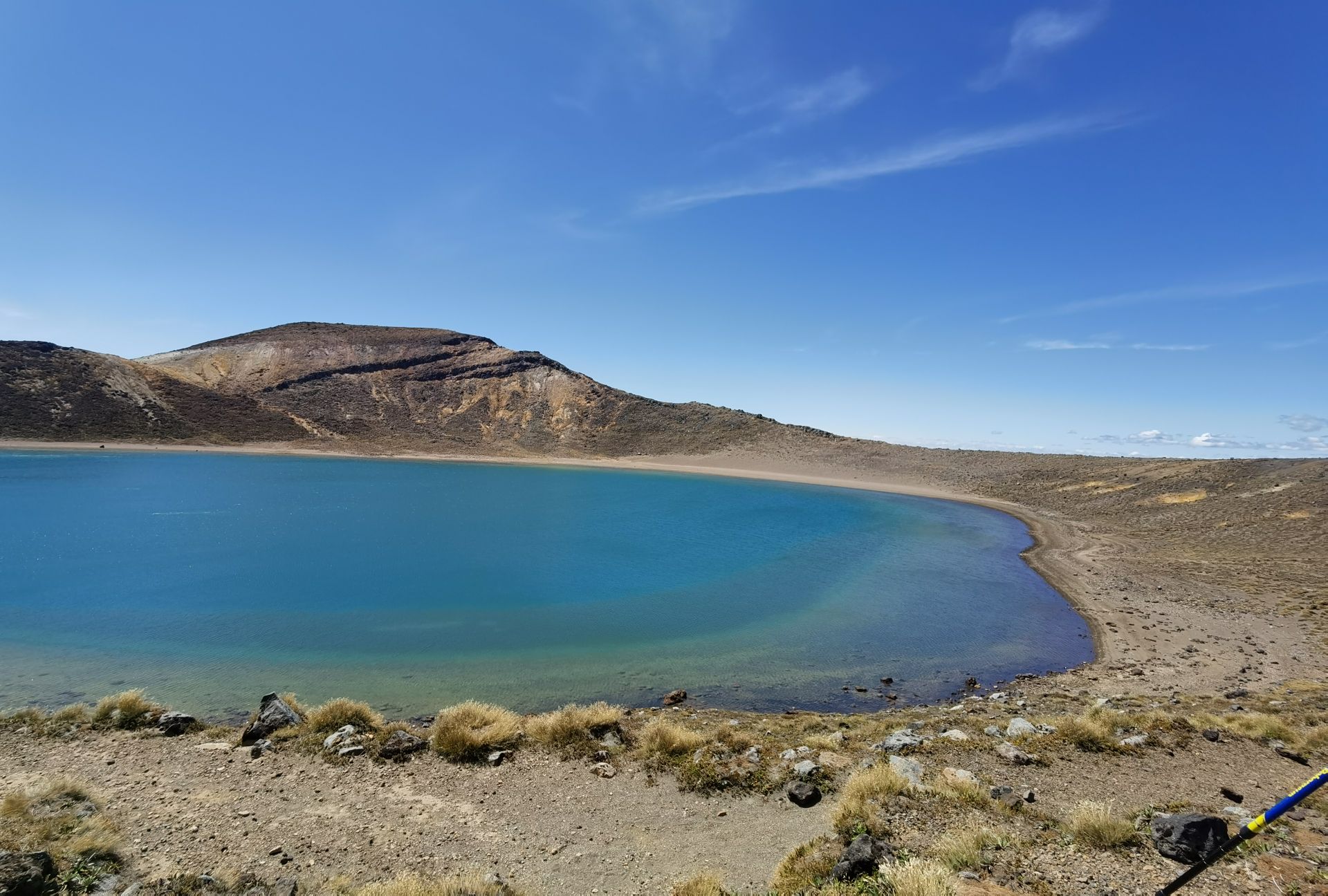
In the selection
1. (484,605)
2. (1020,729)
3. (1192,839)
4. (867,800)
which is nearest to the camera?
(1192,839)

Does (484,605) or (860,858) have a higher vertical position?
(860,858)

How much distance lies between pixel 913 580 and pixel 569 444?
210ft

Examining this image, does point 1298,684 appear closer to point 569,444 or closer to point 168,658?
point 168,658

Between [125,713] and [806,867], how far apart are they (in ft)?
30.5

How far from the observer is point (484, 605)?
16.0m

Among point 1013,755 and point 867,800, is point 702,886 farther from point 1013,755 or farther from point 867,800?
point 1013,755

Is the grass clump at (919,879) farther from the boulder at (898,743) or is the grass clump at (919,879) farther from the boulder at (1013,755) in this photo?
the boulder at (1013,755)

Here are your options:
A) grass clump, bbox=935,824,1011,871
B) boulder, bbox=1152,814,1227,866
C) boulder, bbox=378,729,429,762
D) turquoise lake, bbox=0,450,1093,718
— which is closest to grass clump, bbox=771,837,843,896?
grass clump, bbox=935,824,1011,871

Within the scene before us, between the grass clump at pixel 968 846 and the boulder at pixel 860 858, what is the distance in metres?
0.43

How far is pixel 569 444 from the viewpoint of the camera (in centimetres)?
8119

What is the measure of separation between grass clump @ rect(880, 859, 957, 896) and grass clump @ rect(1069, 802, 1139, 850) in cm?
152

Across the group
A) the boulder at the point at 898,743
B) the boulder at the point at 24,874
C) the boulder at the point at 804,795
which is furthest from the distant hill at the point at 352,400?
the boulder at the point at 24,874

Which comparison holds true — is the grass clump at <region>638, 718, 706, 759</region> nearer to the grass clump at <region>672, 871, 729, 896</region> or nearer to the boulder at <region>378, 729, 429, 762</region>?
the grass clump at <region>672, 871, 729, 896</region>

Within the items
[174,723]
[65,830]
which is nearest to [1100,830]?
[65,830]
